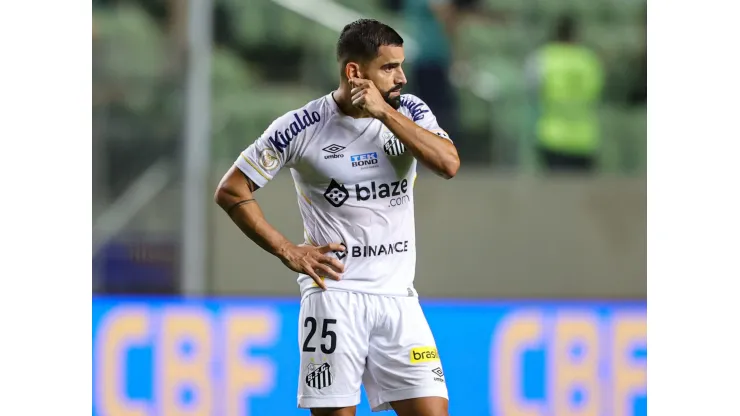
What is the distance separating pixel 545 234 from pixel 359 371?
13.0 ft

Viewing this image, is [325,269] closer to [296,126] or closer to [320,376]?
[320,376]

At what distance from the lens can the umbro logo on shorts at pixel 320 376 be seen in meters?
4.25

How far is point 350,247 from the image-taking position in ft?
14.2

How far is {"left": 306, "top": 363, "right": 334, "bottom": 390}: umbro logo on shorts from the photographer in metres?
4.25

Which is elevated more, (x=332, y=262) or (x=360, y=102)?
(x=360, y=102)

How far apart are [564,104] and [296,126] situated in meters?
4.24

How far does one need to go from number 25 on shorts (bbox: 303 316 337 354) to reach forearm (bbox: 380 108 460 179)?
73 centimetres

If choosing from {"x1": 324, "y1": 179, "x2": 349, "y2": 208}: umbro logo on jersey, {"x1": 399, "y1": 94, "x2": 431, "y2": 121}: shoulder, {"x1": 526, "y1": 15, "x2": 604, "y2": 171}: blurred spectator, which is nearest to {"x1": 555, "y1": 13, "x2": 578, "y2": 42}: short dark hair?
{"x1": 526, "y1": 15, "x2": 604, "y2": 171}: blurred spectator

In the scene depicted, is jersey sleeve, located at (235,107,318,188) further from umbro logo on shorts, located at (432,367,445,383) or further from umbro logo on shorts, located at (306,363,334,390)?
umbro logo on shorts, located at (432,367,445,383)

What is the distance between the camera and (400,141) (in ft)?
13.5

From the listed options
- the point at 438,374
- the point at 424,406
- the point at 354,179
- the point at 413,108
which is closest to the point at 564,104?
the point at 413,108

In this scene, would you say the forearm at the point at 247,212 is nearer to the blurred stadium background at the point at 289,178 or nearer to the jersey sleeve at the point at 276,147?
the jersey sleeve at the point at 276,147
